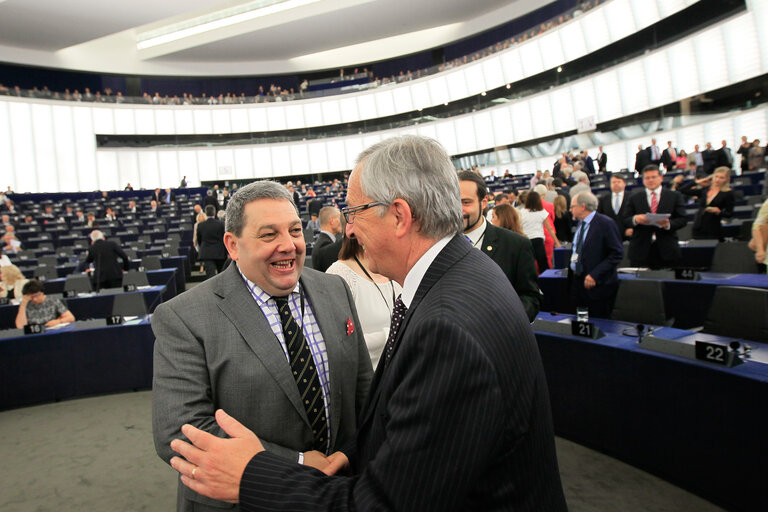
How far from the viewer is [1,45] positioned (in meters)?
25.1

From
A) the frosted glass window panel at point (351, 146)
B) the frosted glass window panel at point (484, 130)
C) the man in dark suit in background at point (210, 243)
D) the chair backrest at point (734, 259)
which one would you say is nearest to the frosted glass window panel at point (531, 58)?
the frosted glass window panel at point (484, 130)

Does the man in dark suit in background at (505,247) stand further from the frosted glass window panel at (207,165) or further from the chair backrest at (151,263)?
the frosted glass window panel at (207,165)

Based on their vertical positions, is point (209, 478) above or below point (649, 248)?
below

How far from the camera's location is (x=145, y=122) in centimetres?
2847

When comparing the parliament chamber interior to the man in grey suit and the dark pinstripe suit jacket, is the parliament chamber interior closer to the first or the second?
the dark pinstripe suit jacket

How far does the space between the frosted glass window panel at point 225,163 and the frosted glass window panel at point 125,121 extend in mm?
4819

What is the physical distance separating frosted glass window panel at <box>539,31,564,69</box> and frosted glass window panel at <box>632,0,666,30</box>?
4041 millimetres

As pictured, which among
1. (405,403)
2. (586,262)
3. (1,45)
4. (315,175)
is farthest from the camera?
(315,175)

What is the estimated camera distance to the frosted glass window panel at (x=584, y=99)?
20031 mm

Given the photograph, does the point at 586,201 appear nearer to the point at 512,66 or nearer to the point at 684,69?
the point at 684,69

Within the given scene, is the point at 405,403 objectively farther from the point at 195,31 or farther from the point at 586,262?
the point at 195,31

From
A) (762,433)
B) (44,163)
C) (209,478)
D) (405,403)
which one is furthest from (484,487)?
(44,163)

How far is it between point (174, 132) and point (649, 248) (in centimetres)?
3001

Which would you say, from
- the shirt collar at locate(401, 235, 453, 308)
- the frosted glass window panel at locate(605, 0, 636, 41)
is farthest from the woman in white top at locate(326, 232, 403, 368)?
the frosted glass window panel at locate(605, 0, 636, 41)
